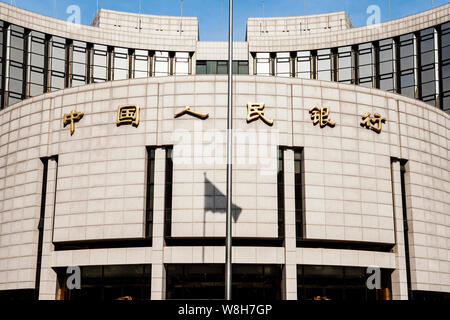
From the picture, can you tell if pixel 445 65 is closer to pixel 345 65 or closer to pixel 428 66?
pixel 428 66

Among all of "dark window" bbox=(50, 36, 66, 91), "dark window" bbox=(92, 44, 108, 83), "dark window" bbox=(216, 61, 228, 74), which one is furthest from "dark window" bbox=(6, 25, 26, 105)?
"dark window" bbox=(216, 61, 228, 74)

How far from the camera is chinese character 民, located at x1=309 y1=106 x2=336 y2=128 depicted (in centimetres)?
3972

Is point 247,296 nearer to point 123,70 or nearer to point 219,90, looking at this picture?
point 219,90

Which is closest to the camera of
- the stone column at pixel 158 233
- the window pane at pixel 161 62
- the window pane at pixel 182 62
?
the stone column at pixel 158 233

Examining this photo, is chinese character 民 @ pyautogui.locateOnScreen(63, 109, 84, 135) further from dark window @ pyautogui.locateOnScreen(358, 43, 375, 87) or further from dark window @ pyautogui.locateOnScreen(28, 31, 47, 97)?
dark window @ pyautogui.locateOnScreen(358, 43, 375, 87)

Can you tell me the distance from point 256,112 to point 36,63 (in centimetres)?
3239

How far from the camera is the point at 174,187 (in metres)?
38.1

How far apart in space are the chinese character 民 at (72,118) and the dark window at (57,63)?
2267 centimetres

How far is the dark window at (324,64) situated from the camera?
64.1 meters

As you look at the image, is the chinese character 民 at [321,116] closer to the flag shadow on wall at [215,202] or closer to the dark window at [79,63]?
the flag shadow on wall at [215,202]

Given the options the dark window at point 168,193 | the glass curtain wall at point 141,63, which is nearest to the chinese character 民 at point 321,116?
the dark window at point 168,193

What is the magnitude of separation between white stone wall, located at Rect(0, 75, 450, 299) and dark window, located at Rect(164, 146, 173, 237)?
1.50 feet

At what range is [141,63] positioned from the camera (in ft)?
216

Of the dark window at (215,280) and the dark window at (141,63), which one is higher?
the dark window at (141,63)
